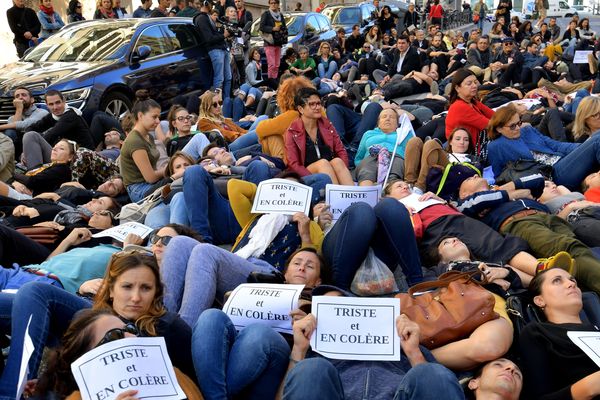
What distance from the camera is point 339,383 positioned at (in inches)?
140

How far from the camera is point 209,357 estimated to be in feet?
12.4

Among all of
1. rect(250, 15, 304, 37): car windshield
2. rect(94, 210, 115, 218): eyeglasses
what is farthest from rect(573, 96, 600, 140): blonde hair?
rect(250, 15, 304, 37): car windshield

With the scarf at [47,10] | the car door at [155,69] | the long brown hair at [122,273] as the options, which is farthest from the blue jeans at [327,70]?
the long brown hair at [122,273]

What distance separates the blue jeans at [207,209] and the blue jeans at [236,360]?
7.38 feet

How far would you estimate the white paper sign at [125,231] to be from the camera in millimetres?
5855

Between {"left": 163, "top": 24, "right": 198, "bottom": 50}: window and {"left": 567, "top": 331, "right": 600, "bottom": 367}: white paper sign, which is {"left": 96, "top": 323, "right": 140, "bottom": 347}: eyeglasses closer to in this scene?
{"left": 567, "top": 331, "right": 600, "bottom": 367}: white paper sign

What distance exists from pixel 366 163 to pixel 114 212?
2590mm

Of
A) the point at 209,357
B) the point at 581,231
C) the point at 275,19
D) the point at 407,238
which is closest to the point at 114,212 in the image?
the point at 407,238

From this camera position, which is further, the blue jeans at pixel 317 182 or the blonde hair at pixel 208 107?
the blonde hair at pixel 208 107

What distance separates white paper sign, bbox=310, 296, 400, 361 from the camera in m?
3.86

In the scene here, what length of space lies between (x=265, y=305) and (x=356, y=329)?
0.61 meters

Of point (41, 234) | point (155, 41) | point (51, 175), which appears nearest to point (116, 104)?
point (155, 41)

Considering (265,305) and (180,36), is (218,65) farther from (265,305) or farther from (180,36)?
(265,305)

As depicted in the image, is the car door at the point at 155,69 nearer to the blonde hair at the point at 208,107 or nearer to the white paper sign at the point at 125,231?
the blonde hair at the point at 208,107
